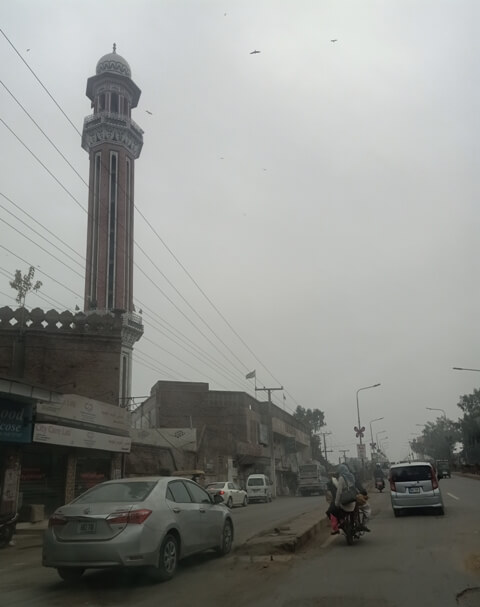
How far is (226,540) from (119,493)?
10.3 ft

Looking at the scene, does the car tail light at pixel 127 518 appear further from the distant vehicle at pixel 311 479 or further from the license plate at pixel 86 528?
the distant vehicle at pixel 311 479

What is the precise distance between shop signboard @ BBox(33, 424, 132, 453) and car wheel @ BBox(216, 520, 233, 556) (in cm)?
1011

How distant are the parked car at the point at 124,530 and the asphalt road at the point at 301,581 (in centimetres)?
37

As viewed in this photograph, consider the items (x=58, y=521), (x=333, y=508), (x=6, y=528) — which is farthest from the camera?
(x=6, y=528)

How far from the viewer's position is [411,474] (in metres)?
18.0

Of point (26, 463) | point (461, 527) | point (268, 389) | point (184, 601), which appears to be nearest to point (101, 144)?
point (268, 389)

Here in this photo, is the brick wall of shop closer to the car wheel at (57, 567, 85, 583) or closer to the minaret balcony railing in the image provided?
the car wheel at (57, 567, 85, 583)

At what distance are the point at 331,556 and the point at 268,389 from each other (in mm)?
42170

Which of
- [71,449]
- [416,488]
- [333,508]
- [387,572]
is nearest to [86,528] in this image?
[387,572]

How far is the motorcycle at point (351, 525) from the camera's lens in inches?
475

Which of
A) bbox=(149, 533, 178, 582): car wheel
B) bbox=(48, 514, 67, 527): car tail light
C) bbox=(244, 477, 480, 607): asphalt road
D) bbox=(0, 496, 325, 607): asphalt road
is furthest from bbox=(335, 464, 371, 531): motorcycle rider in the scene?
bbox=(48, 514, 67, 527): car tail light

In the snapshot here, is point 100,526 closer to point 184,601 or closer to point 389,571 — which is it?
point 184,601

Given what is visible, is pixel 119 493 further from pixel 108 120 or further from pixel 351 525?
pixel 108 120

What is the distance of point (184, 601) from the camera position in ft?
23.5
